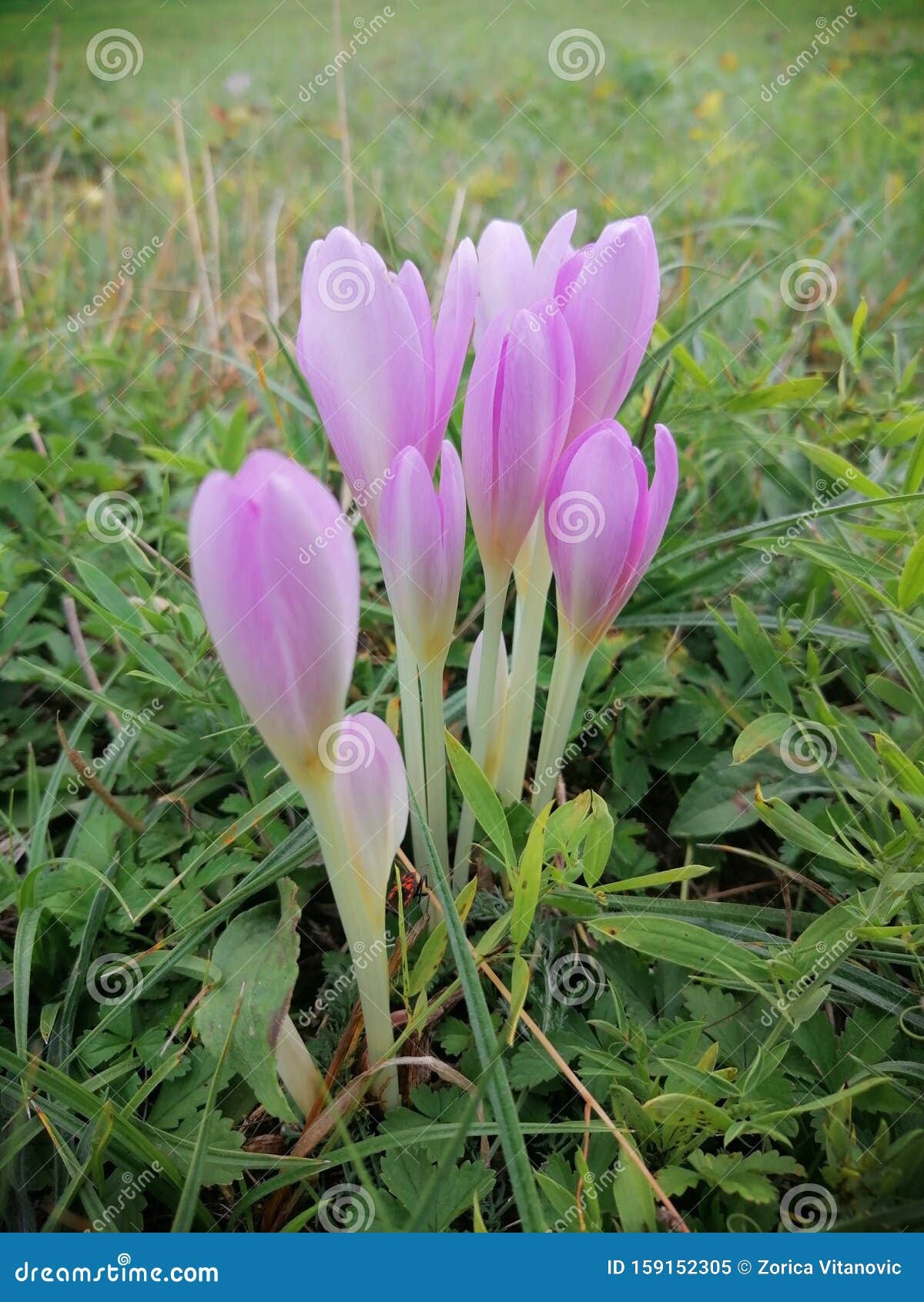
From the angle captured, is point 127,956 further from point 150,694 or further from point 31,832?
point 150,694

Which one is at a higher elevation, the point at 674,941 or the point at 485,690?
the point at 485,690

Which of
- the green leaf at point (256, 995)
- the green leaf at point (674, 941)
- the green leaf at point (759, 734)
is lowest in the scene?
the green leaf at point (674, 941)

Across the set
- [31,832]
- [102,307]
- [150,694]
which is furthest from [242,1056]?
[102,307]

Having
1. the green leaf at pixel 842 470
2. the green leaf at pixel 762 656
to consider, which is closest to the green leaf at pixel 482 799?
the green leaf at pixel 762 656

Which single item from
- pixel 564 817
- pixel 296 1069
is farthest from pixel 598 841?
pixel 296 1069

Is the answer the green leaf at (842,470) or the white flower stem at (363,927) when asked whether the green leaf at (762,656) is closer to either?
the green leaf at (842,470)

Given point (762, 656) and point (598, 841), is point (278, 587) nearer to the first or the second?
point (598, 841)

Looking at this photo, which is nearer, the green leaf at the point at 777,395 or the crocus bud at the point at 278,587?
the crocus bud at the point at 278,587
